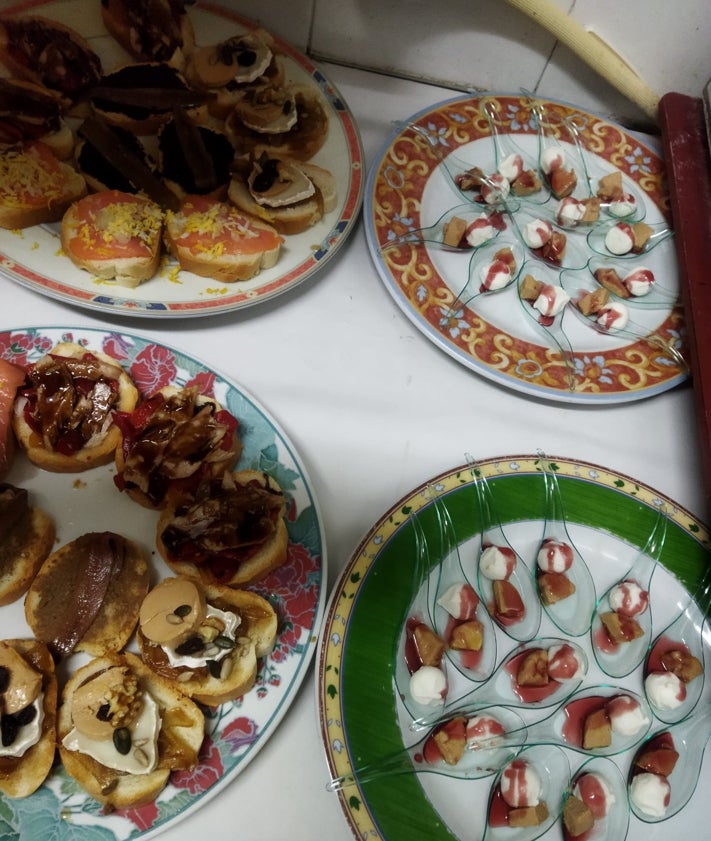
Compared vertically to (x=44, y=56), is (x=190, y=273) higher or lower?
lower

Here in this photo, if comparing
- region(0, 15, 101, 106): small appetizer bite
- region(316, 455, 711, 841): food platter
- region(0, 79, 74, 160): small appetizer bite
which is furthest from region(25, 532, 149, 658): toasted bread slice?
region(0, 15, 101, 106): small appetizer bite

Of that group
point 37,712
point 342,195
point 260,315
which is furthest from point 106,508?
point 342,195

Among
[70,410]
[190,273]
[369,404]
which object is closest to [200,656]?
[70,410]

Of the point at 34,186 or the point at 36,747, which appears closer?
the point at 36,747

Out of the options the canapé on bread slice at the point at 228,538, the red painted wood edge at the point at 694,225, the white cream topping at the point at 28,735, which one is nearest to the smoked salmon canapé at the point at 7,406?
the canapé on bread slice at the point at 228,538

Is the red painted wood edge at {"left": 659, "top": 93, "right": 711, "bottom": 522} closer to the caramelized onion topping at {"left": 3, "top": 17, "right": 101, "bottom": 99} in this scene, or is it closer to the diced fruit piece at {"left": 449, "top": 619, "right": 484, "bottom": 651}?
the diced fruit piece at {"left": 449, "top": 619, "right": 484, "bottom": 651}

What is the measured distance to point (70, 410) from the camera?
1.14 metres

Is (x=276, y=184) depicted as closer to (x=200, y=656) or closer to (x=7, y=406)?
(x=7, y=406)

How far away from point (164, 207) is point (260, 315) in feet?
1.04

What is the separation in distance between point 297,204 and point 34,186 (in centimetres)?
55

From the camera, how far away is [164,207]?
139 cm

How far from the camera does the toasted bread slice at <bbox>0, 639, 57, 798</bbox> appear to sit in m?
0.90

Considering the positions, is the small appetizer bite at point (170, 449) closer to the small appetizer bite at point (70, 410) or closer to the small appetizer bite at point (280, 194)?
the small appetizer bite at point (70, 410)

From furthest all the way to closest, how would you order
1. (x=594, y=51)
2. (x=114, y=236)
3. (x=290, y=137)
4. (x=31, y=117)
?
(x=594, y=51) < (x=290, y=137) < (x=31, y=117) < (x=114, y=236)
